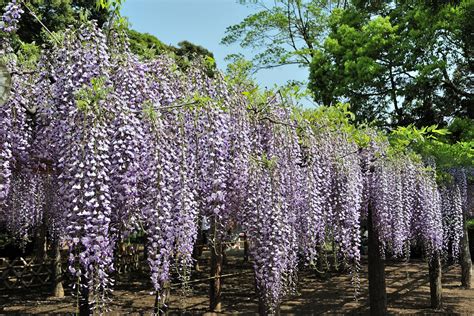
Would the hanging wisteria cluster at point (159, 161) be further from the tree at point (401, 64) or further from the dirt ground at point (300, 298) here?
the tree at point (401, 64)

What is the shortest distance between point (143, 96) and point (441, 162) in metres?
8.43

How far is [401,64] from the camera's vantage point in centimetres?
1402

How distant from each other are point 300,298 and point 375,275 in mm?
3969

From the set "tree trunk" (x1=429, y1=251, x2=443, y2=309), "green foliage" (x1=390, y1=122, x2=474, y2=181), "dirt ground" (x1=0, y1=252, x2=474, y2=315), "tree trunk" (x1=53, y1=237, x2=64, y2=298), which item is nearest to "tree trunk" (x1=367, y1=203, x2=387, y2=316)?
"dirt ground" (x1=0, y1=252, x2=474, y2=315)

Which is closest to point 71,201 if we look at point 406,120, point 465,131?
point 465,131

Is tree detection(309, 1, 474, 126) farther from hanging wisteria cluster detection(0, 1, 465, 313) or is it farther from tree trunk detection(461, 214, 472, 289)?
hanging wisteria cluster detection(0, 1, 465, 313)

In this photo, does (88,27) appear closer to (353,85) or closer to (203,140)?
(203,140)

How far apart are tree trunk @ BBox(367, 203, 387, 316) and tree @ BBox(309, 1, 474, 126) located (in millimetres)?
6628

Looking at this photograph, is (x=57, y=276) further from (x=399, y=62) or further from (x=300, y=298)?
(x=399, y=62)

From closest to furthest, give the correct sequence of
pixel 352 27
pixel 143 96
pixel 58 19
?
1. pixel 143 96
2. pixel 58 19
3. pixel 352 27

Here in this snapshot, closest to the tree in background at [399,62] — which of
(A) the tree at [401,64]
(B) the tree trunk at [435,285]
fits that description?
(A) the tree at [401,64]

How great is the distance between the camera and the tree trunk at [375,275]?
27.1 feet

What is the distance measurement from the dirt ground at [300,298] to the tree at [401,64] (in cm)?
497

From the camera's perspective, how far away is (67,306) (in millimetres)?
10516
